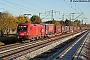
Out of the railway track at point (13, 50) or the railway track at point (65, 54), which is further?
the railway track at point (13, 50)

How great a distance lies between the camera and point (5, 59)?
16.1 meters

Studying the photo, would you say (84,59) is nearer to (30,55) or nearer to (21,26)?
(30,55)

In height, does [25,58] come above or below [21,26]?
below

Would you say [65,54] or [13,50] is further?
[13,50]

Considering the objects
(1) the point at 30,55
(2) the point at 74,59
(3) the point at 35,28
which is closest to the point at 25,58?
(1) the point at 30,55

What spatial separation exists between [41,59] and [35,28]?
19.0m

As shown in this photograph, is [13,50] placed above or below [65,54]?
above

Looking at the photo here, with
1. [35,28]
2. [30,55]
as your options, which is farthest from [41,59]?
[35,28]

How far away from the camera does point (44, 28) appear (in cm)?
4559

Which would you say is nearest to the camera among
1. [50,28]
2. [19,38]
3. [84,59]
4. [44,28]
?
[84,59]

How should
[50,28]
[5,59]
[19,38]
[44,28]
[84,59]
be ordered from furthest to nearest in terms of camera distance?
[50,28], [44,28], [19,38], [84,59], [5,59]

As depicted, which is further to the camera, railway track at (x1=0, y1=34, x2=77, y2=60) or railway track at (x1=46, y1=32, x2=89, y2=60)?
railway track at (x1=0, y1=34, x2=77, y2=60)

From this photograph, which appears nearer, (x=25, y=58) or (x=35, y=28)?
(x=25, y=58)

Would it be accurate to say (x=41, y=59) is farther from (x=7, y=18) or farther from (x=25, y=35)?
(x=7, y=18)
